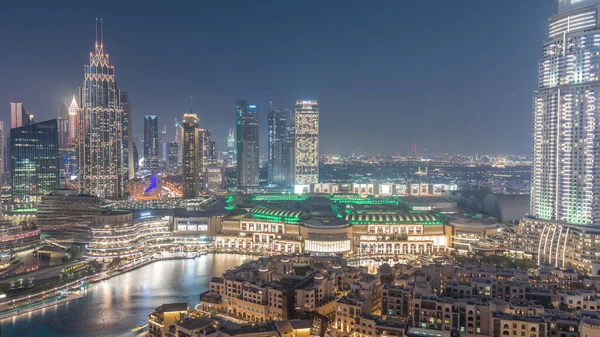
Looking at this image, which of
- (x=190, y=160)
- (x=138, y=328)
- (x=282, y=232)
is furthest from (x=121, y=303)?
(x=190, y=160)

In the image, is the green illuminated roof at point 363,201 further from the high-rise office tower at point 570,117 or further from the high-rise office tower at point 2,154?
the high-rise office tower at point 2,154

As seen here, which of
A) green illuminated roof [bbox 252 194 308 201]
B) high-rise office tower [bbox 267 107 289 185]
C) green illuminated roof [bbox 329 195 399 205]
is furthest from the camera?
high-rise office tower [bbox 267 107 289 185]

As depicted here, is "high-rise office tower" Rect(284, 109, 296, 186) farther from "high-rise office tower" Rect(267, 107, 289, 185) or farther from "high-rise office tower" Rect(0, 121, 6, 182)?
"high-rise office tower" Rect(0, 121, 6, 182)

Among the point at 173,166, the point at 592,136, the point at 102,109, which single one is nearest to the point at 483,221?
the point at 592,136

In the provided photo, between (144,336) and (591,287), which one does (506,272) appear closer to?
(591,287)

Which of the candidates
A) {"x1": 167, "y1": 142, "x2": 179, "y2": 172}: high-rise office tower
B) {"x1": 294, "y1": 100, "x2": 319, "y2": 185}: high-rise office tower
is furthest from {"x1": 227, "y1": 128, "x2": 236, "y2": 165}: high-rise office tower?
{"x1": 294, "y1": 100, "x2": 319, "y2": 185}: high-rise office tower

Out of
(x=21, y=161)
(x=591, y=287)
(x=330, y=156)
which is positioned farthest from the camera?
(x=330, y=156)

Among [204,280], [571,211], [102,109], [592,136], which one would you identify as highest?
[102,109]

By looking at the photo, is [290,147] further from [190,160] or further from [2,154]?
[2,154]
